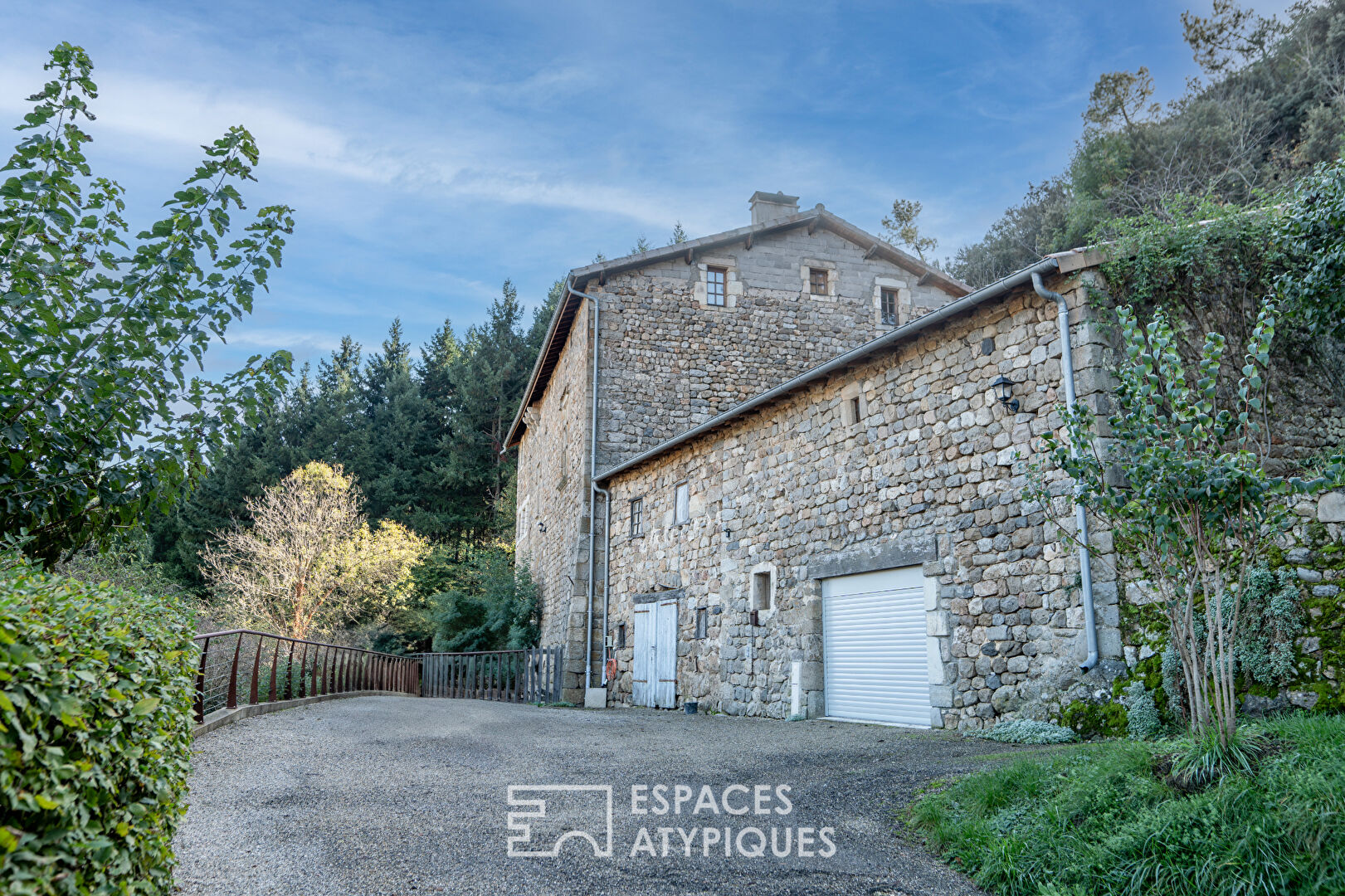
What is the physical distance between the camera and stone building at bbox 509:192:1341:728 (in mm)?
7508

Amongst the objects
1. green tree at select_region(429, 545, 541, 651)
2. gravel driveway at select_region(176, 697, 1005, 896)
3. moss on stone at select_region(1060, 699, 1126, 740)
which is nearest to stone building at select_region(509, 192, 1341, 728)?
moss on stone at select_region(1060, 699, 1126, 740)

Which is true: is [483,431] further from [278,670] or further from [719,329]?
[278,670]

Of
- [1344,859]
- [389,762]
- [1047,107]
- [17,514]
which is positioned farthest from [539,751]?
[1047,107]

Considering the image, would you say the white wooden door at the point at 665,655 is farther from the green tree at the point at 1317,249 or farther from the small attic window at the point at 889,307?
the green tree at the point at 1317,249

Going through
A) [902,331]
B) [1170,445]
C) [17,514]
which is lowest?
[17,514]

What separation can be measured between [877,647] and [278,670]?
8372 millimetres

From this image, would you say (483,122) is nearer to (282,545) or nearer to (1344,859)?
(1344,859)

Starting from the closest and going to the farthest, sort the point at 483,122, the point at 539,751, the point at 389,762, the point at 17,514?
the point at 17,514 < the point at 389,762 < the point at 539,751 < the point at 483,122

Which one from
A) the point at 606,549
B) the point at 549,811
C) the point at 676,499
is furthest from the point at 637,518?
the point at 549,811

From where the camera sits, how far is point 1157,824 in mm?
3539

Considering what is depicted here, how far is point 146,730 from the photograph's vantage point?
261cm

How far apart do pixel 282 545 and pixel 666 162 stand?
14493 mm

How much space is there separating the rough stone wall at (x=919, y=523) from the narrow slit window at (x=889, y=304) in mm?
6399

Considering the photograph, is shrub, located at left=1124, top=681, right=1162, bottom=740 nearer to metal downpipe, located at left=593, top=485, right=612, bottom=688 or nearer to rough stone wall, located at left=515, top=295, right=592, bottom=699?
metal downpipe, located at left=593, top=485, right=612, bottom=688
